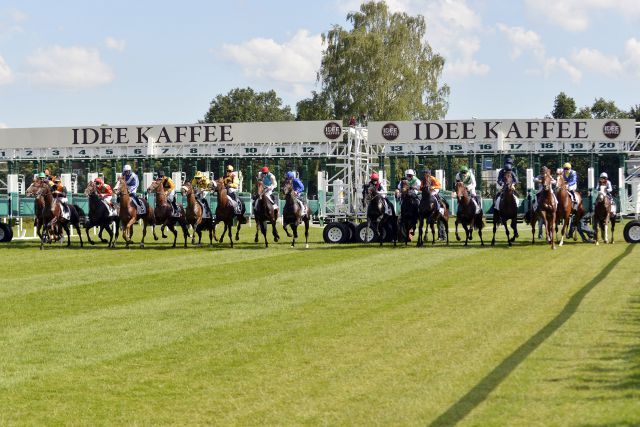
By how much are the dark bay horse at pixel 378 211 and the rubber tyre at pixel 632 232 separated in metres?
6.52

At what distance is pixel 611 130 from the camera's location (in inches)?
1779

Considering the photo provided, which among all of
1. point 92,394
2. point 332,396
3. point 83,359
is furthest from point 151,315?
point 332,396

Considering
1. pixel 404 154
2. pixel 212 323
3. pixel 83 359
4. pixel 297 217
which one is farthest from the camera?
pixel 404 154

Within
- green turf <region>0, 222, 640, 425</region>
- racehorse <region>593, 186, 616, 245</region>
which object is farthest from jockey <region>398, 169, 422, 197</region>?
green turf <region>0, 222, 640, 425</region>

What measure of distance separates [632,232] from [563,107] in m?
65.1

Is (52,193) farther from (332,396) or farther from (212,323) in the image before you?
(332,396)

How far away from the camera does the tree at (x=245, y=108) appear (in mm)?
115062

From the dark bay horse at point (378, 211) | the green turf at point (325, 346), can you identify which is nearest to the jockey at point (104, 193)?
the dark bay horse at point (378, 211)

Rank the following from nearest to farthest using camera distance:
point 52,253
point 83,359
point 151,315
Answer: point 83,359 → point 151,315 → point 52,253

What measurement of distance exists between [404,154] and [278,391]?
122ft

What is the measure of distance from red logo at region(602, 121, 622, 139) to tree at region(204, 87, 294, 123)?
235 feet

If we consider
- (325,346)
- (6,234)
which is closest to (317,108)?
(6,234)

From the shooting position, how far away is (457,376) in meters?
9.02

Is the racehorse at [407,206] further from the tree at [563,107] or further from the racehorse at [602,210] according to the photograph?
the tree at [563,107]
